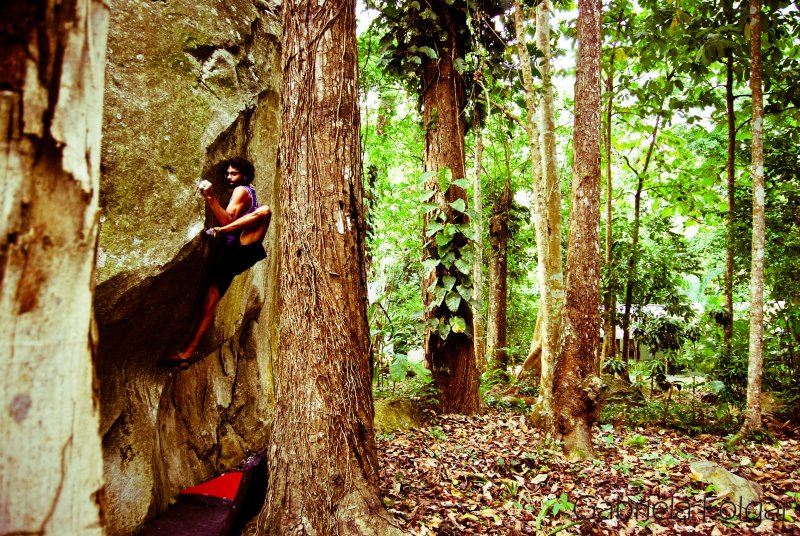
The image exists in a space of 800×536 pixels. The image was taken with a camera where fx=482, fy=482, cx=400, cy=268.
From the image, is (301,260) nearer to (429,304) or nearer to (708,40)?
(429,304)

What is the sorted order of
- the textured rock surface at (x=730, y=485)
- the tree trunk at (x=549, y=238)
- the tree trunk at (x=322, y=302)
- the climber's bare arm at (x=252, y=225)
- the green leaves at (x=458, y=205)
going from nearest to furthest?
the tree trunk at (x=322, y=302)
the textured rock surface at (x=730, y=485)
the climber's bare arm at (x=252, y=225)
the green leaves at (x=458, y=205)
the tree trunk at (x=549, y=238)

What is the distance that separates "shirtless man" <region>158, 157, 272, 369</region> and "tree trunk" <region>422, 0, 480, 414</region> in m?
2.77

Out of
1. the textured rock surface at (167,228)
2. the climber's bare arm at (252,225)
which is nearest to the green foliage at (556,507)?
the textured rock surface at (167,228)

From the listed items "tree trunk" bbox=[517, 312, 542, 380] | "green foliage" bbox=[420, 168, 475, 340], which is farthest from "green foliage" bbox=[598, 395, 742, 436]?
"green foliage" bbox=[420, 168, 475, 340]

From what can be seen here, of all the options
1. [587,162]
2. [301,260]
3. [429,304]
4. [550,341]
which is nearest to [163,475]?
[301,260]

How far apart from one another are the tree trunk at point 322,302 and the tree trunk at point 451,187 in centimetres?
320

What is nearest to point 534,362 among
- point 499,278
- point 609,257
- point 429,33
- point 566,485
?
point 499,278

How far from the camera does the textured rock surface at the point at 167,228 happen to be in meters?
3.37

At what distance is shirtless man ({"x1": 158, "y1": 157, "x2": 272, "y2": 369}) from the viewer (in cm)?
401

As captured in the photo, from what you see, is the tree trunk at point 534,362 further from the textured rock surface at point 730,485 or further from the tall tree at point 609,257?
the textured rock surface at point 730,485

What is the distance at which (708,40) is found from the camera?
20.9 ft

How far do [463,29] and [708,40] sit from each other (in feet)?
10.6

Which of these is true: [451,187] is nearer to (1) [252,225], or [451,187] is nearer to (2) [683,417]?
(1) [252,225]

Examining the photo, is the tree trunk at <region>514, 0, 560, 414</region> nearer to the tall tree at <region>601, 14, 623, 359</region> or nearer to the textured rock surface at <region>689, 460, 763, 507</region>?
the textured rock surface at <region>689, 460, 763, 507</region>
